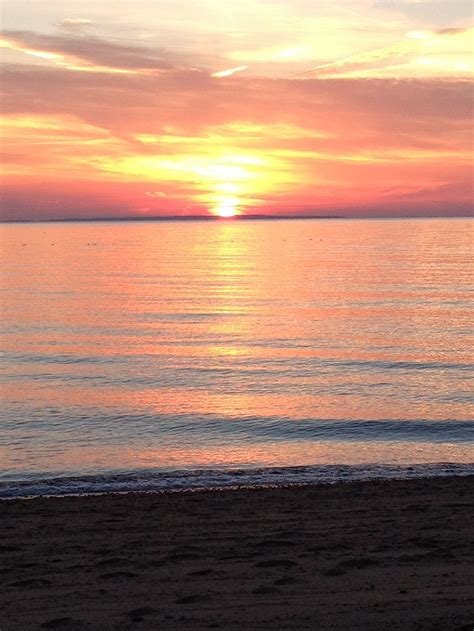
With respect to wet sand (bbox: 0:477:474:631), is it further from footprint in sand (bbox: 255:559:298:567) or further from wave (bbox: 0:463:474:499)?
wave (bbox: 0:463:474:499)

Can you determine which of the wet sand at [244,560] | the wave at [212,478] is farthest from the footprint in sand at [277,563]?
the wave at [212,478]

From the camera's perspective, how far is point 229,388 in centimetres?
2592

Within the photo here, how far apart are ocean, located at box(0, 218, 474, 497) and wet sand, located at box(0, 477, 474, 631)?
9.36 feet

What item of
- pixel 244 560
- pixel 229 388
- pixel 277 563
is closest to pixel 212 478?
pixel 244 560

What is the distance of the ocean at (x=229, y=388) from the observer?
17.6 metres

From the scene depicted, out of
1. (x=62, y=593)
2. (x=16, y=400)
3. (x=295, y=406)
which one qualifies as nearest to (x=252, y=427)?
(x=295, y=406)

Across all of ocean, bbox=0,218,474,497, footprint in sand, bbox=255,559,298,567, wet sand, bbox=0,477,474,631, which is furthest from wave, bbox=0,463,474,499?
footprint in sand, bbox=255,559,298,567

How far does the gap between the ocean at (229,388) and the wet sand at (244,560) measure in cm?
285

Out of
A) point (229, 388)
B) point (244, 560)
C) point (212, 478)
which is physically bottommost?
point (212, 478)

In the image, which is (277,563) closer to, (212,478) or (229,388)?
(212,478)

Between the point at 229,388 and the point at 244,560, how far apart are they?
16.5 metres

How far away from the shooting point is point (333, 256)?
104188mm

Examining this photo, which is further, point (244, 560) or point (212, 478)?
point (212, 478)

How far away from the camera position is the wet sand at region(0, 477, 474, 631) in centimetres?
748
